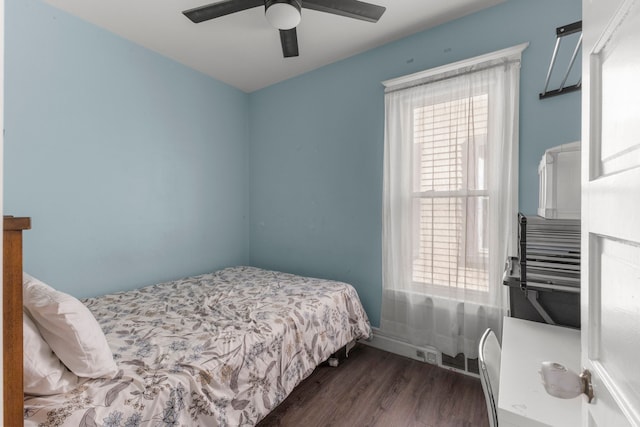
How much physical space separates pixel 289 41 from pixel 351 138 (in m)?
0.98

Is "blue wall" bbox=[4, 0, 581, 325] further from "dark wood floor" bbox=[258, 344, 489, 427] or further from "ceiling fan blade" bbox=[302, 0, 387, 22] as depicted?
"ceiling fan blade" bbox=[302, 0, 387, 22]

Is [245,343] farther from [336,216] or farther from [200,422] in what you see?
[336,216]

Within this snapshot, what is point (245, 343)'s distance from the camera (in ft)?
4.98

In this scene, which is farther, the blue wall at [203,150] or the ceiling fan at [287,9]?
the blue wall at [203,150]

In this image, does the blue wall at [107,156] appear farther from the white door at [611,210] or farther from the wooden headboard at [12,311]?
the white door at [611,210]

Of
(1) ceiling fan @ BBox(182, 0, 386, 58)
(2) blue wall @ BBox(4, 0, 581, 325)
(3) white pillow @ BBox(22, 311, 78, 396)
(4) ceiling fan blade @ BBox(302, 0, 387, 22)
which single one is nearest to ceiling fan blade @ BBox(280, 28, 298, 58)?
(1) ceiling fan @ BBox(182, 0, 386, 58)

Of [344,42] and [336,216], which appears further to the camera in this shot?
[336,216]

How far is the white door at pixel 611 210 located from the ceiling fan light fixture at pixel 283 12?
4.69 ft

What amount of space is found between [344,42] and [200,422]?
2.77 meters

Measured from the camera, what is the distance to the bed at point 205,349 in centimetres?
104

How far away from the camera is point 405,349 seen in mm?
2395

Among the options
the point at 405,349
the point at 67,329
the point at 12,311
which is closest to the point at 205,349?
the point at 67,329

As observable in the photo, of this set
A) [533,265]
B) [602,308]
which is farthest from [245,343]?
[533,265]

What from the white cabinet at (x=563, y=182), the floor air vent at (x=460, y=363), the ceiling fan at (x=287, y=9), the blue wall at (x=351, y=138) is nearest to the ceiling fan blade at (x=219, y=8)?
the ceiling fan at (x=287, y=9)
